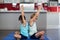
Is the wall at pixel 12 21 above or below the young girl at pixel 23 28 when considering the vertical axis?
below

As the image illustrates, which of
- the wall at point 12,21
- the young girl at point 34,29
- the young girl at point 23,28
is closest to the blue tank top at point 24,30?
the young girl at point 23,28

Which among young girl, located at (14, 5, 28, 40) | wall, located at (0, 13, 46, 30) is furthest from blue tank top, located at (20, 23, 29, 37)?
wall, located at (0, 13, 46, 30)

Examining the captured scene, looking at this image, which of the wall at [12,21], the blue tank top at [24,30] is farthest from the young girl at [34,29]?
the wall at [12,21]

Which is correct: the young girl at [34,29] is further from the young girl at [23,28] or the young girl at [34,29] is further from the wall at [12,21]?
the wall at [12,21]

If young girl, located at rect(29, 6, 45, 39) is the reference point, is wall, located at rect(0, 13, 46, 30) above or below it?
below

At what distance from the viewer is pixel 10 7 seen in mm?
9344

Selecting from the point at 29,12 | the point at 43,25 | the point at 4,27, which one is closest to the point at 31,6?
the point at 29,12

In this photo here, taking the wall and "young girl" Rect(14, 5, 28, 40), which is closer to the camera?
"young girl" Rect(14, 5, 28, 40)

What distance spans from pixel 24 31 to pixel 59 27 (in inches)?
177

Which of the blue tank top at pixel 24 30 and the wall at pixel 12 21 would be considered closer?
the blue tank top at pixel 24 30

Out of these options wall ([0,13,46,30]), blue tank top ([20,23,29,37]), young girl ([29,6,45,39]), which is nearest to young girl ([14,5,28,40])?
blue tank top ([20,23,29,37])

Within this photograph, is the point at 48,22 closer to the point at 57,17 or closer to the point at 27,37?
the point at 57,17

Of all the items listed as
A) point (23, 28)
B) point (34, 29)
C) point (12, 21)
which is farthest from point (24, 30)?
point (12, 21)

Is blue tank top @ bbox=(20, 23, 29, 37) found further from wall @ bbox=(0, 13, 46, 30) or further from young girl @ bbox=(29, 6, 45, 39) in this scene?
wall @ bbox=(0, 13, 46, 30)
